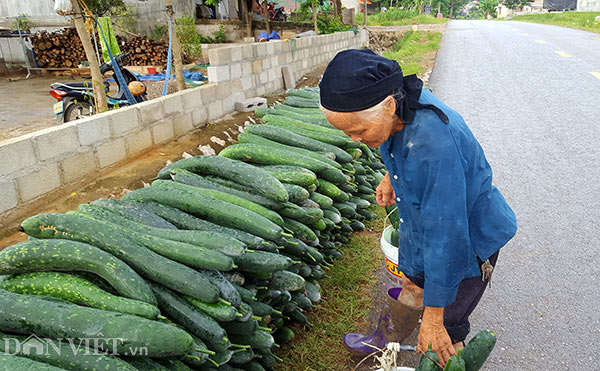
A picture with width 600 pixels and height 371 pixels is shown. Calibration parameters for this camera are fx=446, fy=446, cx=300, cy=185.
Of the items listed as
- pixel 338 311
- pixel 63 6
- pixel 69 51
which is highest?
pixel 63 6

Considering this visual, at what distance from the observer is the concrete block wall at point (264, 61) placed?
8227 mm

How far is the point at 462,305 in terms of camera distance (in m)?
2.28

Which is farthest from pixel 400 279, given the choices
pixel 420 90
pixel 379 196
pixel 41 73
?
pixel 41 73

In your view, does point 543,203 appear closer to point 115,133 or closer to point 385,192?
point 385,192

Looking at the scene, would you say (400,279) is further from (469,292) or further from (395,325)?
(469,292)

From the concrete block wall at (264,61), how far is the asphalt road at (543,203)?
375 cm

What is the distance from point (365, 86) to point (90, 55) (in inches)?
219

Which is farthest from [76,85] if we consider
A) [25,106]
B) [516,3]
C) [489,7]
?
[489,7]

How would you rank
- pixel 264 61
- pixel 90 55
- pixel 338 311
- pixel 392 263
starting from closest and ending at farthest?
pixel 392 263 → pixel 338 311 → pixel 90 55 → pixel 264 61

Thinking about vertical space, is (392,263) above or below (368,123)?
below

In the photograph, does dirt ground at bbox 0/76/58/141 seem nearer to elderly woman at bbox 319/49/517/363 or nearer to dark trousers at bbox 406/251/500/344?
elderly woman at bbox 319/49/517/363

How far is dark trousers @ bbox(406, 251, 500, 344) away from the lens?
2.23 m

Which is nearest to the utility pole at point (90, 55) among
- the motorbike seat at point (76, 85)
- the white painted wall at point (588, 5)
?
the motorbike seat at point (76, 85)

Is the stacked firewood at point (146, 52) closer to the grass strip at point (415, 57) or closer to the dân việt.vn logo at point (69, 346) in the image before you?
the grass strip at point (415, 57)
